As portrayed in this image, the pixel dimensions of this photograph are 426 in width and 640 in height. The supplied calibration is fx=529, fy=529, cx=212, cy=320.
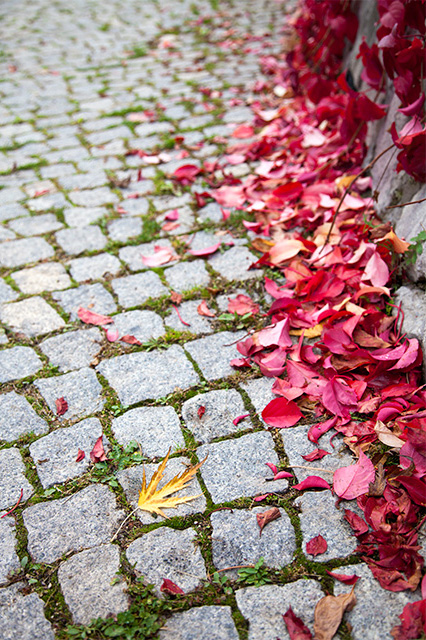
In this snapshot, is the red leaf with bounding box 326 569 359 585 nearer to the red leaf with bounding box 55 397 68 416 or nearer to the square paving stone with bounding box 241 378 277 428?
the square paving stone with bounding box 241 378 277 428

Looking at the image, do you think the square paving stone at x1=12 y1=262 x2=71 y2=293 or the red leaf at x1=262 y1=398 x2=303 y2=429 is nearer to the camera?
the red leaf at x1=262 y1=398 x2=303 y2=429

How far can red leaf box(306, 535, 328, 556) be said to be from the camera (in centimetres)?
151

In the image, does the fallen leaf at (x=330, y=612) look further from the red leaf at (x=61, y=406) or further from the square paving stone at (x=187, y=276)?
the square paving stone at (x=187, y=276)

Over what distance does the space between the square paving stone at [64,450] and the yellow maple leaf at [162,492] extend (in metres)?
0.23

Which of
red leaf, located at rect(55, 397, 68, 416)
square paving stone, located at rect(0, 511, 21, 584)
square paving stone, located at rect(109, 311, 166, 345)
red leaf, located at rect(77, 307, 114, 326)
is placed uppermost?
square paving stone, located at rect(109, 311, 166, 345)

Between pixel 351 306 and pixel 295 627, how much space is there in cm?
121

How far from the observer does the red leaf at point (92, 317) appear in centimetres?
238

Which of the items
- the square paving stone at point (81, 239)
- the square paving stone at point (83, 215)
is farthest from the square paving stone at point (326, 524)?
the square paving stone at point (83, 215)

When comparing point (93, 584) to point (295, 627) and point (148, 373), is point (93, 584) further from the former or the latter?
point (148, 373)

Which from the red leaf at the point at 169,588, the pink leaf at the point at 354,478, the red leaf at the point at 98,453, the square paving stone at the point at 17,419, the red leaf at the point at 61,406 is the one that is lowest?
the square paving stone at the point at 17,419

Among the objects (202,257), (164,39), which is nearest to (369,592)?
(202,257)

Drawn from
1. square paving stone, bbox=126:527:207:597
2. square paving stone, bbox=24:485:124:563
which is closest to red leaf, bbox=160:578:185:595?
square paving stone, bbox=126:527:207:597

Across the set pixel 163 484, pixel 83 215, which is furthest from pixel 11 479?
pixel 83 215

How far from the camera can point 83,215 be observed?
10.2ft
